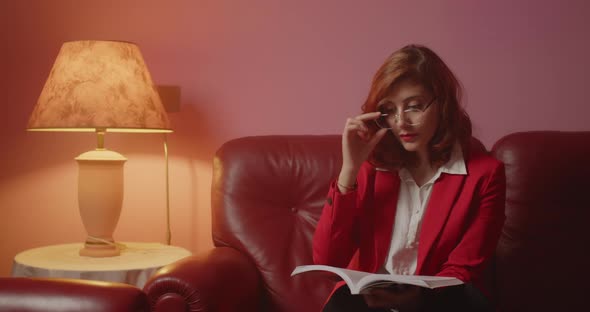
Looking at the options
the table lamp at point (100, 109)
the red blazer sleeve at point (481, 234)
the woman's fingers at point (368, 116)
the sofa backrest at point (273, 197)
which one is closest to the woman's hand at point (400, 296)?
the red blazer sleeve at point (481, 234)

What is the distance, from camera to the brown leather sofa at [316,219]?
1.77 m

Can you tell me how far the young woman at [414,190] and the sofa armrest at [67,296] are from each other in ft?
1.84

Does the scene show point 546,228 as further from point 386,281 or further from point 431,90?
point 386,281

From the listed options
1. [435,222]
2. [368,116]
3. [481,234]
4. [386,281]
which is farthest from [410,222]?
[386,281]

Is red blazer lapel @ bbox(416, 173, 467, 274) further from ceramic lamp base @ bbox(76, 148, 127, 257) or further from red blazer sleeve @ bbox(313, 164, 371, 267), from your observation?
ceramic lamp base @ bbox(76, 148, 127, 257)

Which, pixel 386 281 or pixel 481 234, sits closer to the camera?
pixel 386 281

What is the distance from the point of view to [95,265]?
1794 millimetres

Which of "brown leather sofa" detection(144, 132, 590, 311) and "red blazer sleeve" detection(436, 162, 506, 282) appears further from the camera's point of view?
"brown leather sofa" detection(144, 132, 590, 311)

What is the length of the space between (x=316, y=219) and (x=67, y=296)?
92 cm

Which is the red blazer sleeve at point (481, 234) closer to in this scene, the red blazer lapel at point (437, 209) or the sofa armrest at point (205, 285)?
the red blazer lapel at point (437, 209)

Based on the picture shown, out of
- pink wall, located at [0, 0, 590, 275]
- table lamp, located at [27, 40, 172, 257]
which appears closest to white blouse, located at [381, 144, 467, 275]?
pink wall, located at [0, 0, 590, 275]

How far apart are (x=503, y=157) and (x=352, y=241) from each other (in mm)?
578

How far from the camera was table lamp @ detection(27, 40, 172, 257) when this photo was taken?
1.86 m

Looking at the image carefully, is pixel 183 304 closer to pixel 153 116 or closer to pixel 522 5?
pixel 153 116
